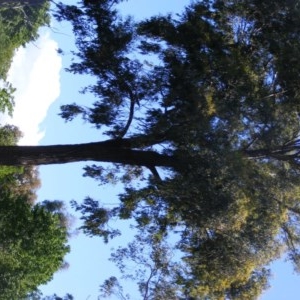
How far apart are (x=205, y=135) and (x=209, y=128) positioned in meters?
0.22

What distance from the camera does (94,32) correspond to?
15.7 meters

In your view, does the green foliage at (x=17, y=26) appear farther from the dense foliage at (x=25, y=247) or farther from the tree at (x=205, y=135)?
the tree at (x=205, y=135)

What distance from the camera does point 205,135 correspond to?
13656 mm

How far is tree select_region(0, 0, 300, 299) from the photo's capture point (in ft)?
45.3

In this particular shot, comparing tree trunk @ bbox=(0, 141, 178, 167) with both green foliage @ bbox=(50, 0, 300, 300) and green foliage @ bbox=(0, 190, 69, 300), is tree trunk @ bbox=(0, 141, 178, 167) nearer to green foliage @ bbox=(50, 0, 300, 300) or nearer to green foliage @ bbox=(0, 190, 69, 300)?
green foliage @ bbox=(50, 0, 300, 300)

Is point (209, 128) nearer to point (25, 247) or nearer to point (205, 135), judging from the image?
point (205, 135)

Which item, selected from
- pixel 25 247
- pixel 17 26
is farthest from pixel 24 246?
pixel 17 26

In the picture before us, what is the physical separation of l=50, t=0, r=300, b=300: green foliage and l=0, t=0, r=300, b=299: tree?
31 millimetres

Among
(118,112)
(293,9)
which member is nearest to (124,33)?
(118,112)

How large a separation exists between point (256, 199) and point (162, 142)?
296 centimetres

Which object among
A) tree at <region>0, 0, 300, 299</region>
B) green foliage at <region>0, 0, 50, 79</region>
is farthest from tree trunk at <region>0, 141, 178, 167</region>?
green foliage at <region>0, 0, 50, 79</region>

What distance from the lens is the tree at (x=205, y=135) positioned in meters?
13.8

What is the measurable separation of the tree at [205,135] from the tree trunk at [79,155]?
1.2 inches

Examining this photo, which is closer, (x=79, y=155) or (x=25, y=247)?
(x=79, y=155)
